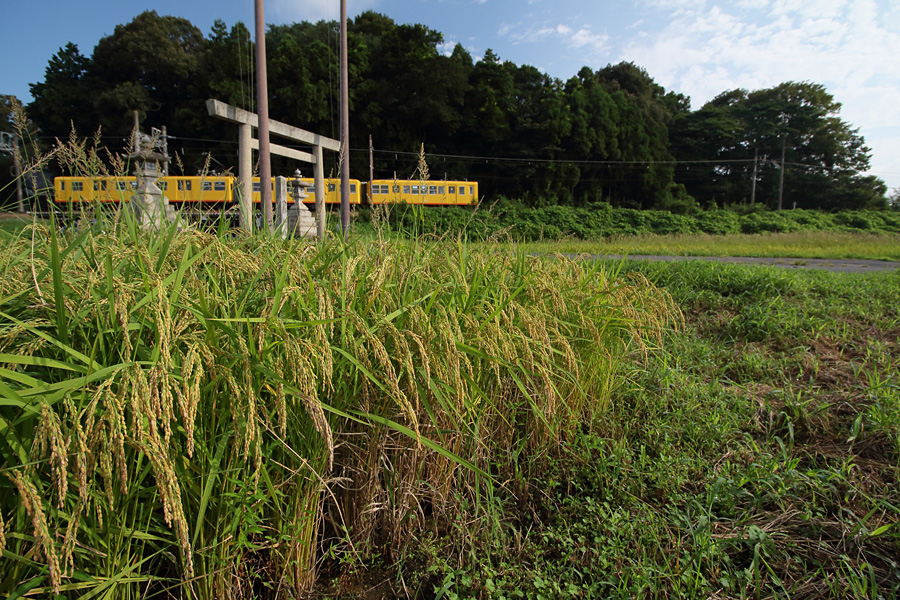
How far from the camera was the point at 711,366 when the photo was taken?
11.2ft

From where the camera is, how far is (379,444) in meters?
1.58

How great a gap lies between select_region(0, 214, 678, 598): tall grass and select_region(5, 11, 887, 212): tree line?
2722 centimetres

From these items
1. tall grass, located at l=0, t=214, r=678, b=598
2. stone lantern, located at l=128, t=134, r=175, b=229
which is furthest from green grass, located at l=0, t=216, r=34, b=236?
stone lantern, located at l=128, t=134, r=175, b=229

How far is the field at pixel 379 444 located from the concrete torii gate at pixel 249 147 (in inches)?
31.6

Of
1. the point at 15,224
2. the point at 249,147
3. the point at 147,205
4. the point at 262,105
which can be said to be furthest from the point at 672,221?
the point at 15,224

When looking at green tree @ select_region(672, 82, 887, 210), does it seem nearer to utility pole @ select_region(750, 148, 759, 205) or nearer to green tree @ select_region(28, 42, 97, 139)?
utility pole @ select_region(750, 148, 759, 205)

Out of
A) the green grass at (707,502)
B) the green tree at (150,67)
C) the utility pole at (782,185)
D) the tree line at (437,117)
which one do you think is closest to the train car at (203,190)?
the green grass at (707,502)

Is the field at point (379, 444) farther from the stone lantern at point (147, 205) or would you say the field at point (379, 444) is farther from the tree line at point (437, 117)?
the tree line at point (437, 117)

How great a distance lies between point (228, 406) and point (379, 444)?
508 mm

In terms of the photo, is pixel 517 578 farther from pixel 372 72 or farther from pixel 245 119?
pixel 372 72

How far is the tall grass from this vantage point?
0.96 m

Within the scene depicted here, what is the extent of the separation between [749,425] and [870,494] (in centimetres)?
61

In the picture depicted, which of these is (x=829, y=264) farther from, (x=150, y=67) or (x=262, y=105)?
(x=150, y=67)

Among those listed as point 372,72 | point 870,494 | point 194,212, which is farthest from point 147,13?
point 870,494
